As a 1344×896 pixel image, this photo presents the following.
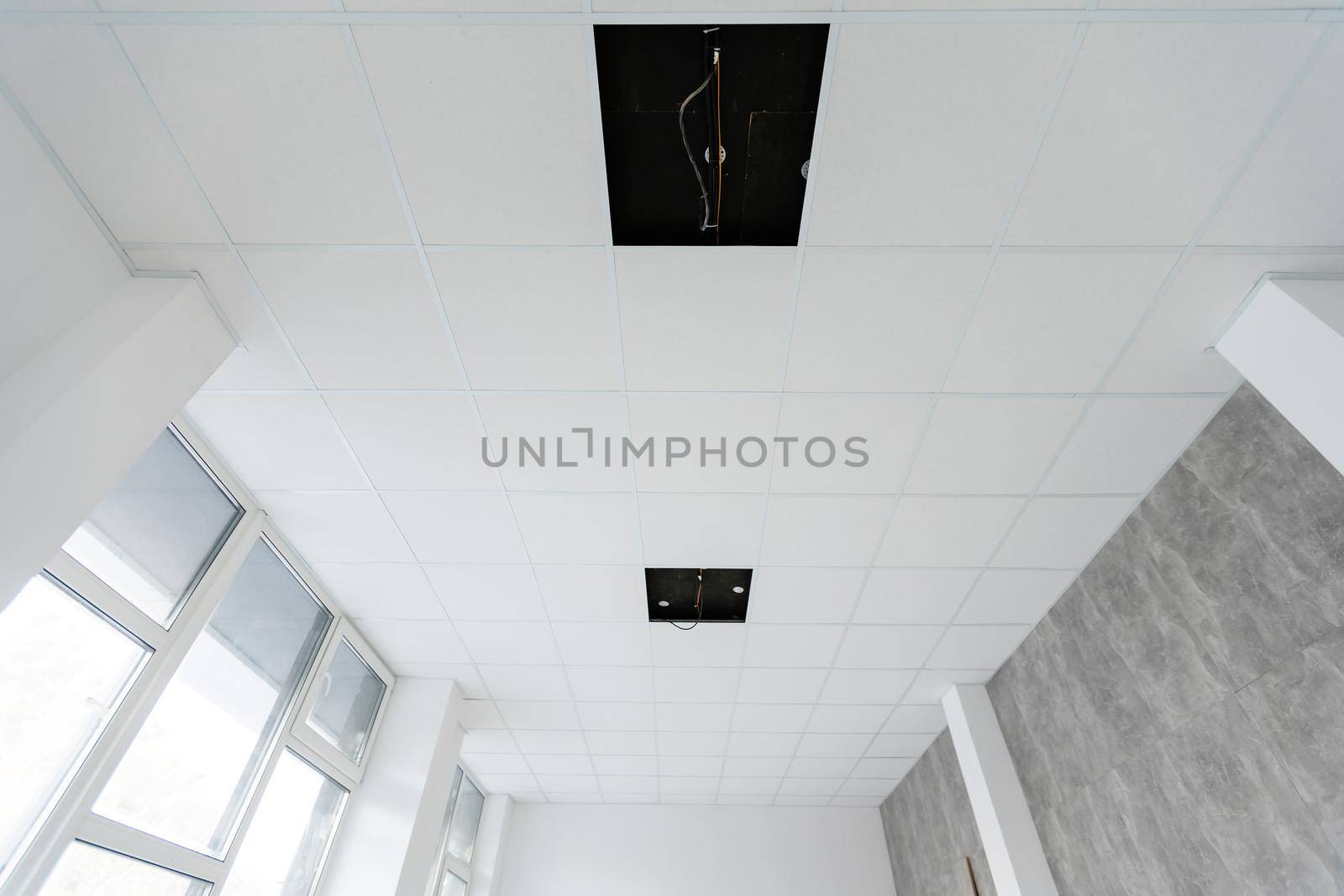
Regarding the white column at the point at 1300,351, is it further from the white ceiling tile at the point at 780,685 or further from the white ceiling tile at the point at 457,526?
the white ceiling tile at the point at 457,526

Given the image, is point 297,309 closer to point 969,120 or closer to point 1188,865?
point 969,120

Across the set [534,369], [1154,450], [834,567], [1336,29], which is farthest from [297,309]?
[1154,450]

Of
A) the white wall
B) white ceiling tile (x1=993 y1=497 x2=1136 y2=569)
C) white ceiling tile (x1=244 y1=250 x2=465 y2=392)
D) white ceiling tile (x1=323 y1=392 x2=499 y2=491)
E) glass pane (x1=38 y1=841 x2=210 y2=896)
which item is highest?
white ceiling tile (x1=244 y1=250 x2=465 y2=392)

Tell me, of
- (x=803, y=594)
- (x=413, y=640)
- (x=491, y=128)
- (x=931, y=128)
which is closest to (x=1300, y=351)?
(x=931, y=128)

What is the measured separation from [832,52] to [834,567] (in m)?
2.45

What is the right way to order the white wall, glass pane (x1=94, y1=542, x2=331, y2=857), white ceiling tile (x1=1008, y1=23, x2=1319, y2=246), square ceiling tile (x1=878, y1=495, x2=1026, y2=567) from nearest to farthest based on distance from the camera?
white ceiling tile (x1=1008, y1=23, x2=1319, y2=246), glass pane (x1=94, y1=542, x2=331, y2=857), square ceiling tile (x1=878, y1=495, x2=1026, y2=567), the white wall

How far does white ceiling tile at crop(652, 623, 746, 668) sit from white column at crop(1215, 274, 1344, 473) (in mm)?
2696

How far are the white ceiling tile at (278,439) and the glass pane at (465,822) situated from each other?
413cm

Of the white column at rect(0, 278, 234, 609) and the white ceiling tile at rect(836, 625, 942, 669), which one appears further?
the white ceiling tile at rect(836, 625, 942, 669)

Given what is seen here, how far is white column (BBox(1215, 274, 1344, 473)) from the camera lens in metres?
1.96

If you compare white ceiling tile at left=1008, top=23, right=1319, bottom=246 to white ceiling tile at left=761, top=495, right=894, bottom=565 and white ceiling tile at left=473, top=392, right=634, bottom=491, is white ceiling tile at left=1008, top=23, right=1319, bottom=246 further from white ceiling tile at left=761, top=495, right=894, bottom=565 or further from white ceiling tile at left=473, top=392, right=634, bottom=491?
white ceiling tile at left=473, top=392, right=634, bottom=491

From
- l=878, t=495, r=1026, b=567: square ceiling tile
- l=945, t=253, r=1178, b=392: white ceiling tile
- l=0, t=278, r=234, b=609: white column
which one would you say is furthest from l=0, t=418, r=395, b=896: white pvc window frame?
l=945, t=253, r=1178, b=392: white ceiling tile

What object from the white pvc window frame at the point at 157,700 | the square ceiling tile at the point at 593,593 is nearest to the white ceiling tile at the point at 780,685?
the square ceiling tile at the point at 593,593

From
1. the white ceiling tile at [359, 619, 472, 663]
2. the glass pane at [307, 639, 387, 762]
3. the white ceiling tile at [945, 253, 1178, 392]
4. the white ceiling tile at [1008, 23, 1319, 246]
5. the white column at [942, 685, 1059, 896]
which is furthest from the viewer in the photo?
the white ceiling tile at [359, 619, 472, 663]
